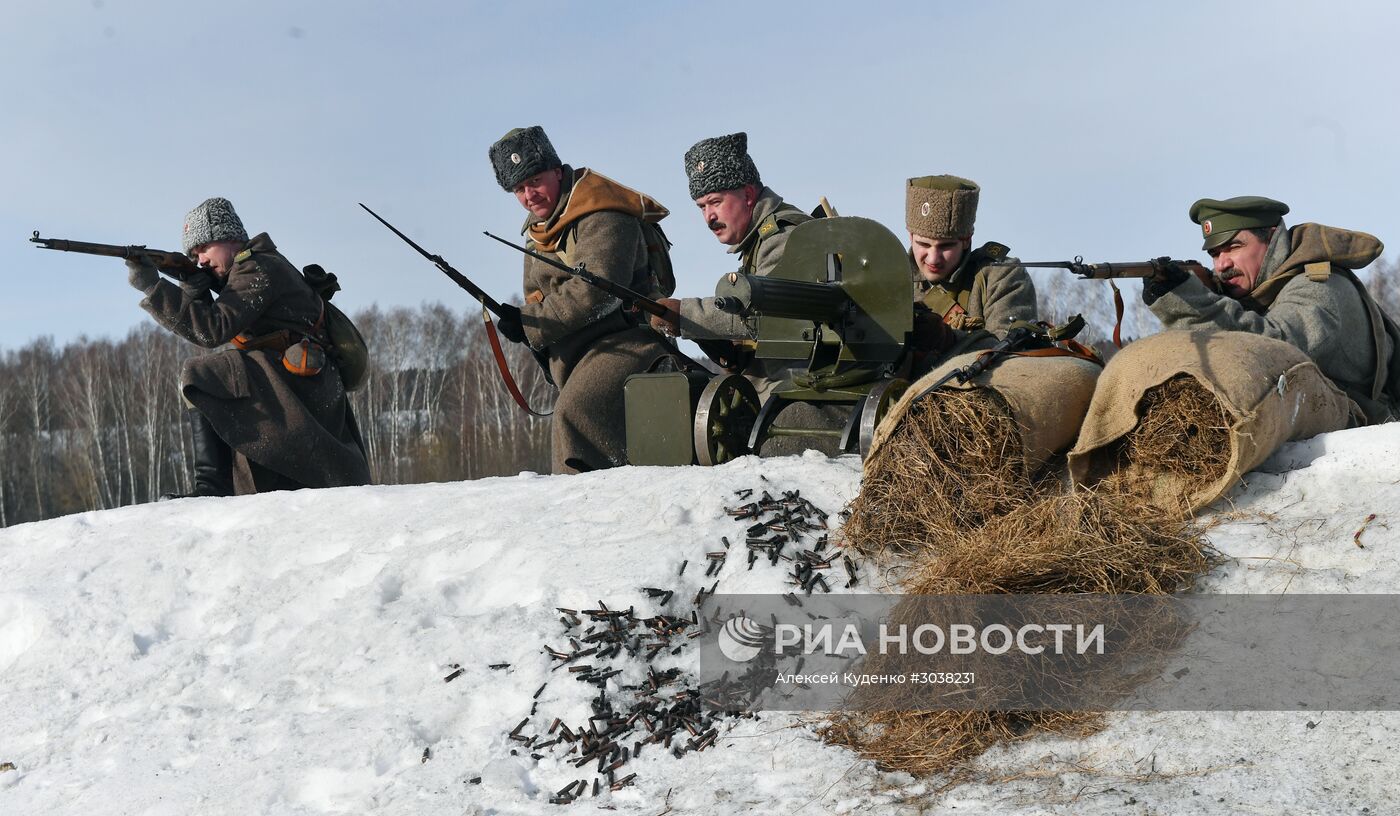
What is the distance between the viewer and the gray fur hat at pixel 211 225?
280 inches

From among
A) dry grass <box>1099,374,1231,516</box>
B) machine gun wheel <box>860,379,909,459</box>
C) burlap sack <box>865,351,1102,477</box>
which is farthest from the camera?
machine gun wheel <box>860,379,909,459</box>

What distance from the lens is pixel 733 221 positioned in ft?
21.9

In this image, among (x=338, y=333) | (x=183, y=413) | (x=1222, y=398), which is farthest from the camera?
(x=183, y=413)

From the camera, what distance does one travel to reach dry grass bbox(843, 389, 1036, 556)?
164 inches

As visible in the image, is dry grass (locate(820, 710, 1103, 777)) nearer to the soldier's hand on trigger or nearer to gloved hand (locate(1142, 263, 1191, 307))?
gloved hand (locate(1142, 263, 1191, 307))

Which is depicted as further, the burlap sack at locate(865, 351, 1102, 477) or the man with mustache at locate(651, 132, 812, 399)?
the man with mustache at locate(651, 132, 812, 399)

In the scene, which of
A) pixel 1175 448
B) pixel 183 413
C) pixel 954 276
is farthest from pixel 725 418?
pixel 183 413

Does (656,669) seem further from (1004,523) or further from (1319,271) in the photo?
(1319,271)

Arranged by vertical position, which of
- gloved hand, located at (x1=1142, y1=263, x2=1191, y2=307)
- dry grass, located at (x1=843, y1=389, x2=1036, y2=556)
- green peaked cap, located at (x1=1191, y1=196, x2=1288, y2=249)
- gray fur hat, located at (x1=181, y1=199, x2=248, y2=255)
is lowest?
dry grass, located at (x1=843, y1=389, x2=1036, y2=556)

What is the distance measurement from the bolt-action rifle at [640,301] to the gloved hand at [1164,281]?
2009mm

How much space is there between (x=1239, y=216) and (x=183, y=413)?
32386mm

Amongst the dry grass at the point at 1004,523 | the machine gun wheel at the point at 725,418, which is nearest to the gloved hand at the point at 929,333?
the machine gun wheel at the point at 725,418

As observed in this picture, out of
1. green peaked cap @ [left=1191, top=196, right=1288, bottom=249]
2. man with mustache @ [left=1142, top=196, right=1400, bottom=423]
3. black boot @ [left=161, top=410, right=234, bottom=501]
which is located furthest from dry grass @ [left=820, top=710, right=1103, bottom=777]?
black boot @ [left=161, top=410, right=234, bottom=501]

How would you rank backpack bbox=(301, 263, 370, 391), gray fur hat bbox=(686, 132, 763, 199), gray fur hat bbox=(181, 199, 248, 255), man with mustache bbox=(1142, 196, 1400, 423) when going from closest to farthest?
man with mustache bbox=(1142, 196, 1400, 423) → gray fur hat bbox=(686, 132, 763, 199) → gray fur hat bbox=(181, 199, 248, 255) → backpack bbox=(301, 263, 370, 391)
